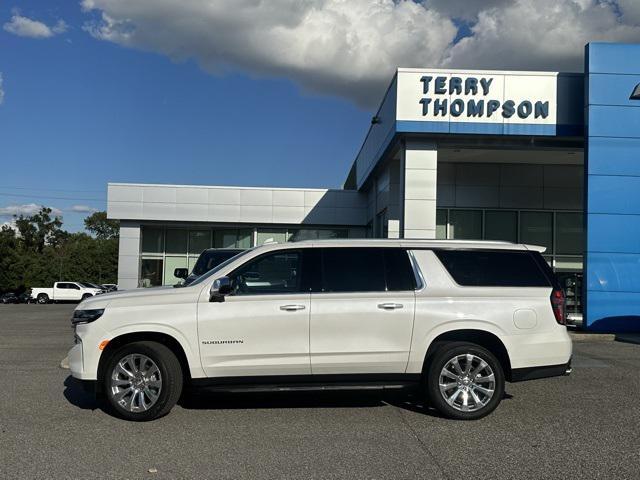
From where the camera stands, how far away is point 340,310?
6500 millimetres

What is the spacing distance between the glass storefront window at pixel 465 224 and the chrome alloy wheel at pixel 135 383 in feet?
55.7

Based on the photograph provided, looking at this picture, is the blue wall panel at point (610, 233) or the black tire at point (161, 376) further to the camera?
the blue wall panel at point (610, 233)

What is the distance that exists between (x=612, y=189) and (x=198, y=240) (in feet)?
70.4

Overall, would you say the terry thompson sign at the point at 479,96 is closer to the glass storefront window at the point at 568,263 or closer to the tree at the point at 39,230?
the glass storefront window at the point at 568,263

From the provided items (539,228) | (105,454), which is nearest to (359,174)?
(539,228)

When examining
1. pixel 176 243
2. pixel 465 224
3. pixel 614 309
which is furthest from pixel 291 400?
pixel 176 243

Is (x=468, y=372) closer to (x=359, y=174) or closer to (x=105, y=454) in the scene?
(x=105, y=454)

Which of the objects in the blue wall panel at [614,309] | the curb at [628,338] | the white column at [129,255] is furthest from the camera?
the white column at [129,255]

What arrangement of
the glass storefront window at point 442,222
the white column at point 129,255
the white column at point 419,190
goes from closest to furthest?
the white column at point 419,190 → the glass storefront window at point 442,222 → the white column at point 129,255

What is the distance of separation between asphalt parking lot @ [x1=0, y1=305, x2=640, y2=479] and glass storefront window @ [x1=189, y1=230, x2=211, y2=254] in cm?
2362

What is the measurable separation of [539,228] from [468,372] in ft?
56.0

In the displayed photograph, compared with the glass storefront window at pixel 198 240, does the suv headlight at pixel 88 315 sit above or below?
below

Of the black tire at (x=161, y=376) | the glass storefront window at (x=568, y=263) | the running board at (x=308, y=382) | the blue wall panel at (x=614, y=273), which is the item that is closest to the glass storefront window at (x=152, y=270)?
the glass storefront window at (x=568, y=263)

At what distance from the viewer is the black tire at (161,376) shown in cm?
638
